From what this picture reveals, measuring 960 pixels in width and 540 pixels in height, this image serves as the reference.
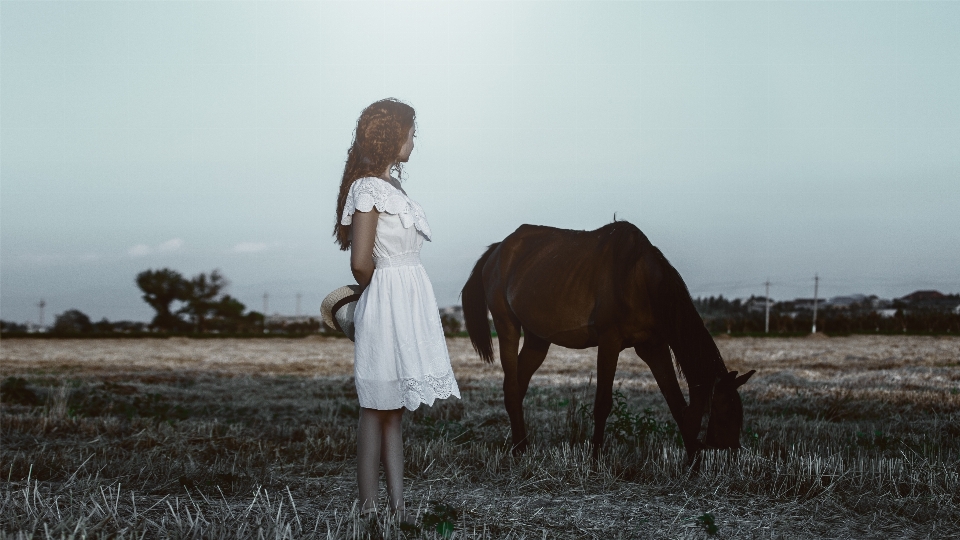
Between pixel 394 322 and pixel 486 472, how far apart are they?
2.15 meters

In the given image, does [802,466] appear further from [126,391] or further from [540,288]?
[126,391]

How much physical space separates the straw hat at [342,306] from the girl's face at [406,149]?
714mm

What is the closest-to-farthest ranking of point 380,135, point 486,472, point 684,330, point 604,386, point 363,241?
1. point 363,241
2. point 380,135
3. point 486,472
4. point 684,330
5. point 604,386

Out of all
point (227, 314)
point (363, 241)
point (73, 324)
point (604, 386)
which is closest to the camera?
point (363, 241)

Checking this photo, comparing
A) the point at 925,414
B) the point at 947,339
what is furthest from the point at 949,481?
the point at 947,339

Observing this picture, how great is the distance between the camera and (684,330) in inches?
228

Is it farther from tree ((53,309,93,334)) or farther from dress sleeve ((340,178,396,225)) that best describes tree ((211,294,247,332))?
dress sleeve ((340,178,396,225))

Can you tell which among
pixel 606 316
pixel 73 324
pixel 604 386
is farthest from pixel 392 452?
pixel 73 324

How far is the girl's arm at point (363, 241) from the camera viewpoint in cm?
376

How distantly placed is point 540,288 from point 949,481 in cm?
342

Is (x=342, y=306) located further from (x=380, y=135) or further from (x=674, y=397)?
(x=674, y=397)

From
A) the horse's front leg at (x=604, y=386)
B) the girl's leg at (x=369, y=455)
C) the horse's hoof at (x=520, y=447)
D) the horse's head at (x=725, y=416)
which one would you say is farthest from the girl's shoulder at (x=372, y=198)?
the horse's hoof at (x=520, y=447)

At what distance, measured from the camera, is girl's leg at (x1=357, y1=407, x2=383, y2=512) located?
153 inches

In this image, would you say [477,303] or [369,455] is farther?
[477,303]
